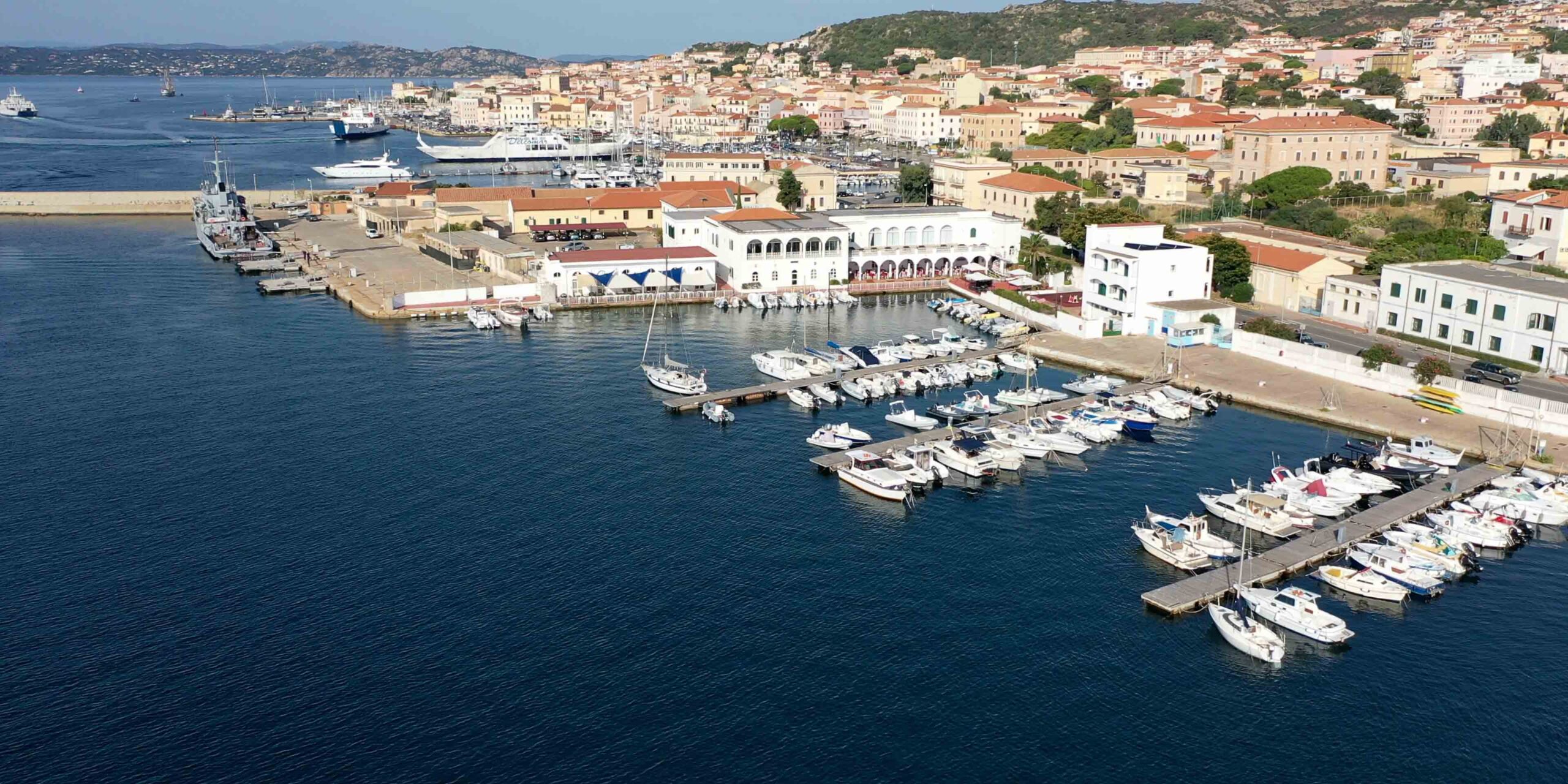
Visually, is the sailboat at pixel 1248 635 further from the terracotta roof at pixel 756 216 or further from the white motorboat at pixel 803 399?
the terracotta roof at pixel 756 216

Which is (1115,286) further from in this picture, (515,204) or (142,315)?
(142,315)

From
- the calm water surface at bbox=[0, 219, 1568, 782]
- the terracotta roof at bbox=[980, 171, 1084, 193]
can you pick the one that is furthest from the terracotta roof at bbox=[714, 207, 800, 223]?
the calm water surface at bbox=[0, 219, 1568, 782]

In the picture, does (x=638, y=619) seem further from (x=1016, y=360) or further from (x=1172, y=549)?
(x=1016, y=360)

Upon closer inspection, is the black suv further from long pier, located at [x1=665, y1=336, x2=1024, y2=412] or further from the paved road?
long pier, located at [x1=665, y1=336, x2=1024, y2=412]

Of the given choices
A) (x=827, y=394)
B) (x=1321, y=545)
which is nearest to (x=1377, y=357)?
(x=1321, y=545)

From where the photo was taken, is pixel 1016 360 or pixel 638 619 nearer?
pixel 638 619

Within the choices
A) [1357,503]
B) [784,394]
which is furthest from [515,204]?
[1357,503]
